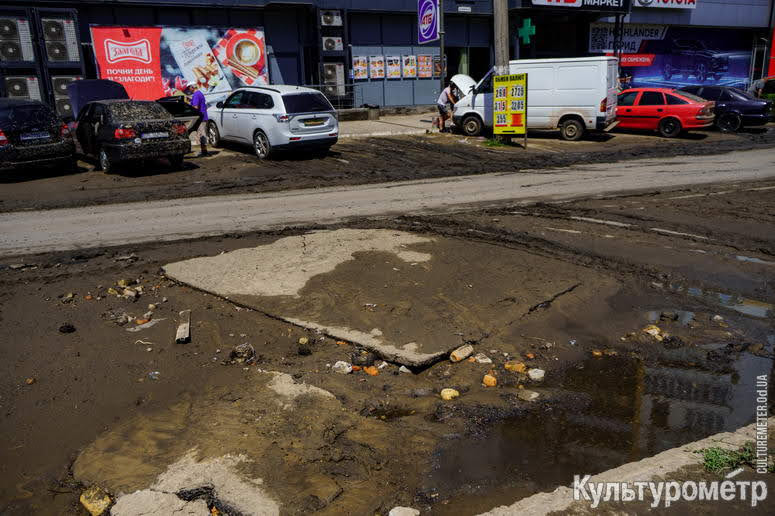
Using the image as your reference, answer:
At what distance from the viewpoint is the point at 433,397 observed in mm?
4668

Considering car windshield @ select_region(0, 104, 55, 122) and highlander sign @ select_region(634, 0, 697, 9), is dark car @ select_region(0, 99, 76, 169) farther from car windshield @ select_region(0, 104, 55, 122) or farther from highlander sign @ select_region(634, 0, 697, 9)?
highlander sign @ select_region(634, 0, 697, 9)

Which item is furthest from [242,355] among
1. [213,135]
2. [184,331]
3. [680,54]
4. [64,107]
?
[680,54]

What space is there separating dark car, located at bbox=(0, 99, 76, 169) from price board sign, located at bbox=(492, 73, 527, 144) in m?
12.3

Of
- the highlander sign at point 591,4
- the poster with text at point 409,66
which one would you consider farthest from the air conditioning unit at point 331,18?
the highlander sign at point 591,4

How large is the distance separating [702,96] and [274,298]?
23292mm

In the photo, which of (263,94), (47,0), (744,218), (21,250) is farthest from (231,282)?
(47,0)

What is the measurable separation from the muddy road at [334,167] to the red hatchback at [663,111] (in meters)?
0.58

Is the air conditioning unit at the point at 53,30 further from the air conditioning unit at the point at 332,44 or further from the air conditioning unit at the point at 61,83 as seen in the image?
the air conditioning unit at the point at 332,44

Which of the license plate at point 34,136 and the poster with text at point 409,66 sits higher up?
the poster with text at point 409,66

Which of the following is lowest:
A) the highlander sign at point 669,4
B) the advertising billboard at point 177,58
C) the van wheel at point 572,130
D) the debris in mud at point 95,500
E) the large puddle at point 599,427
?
the large puddle at point 599,427

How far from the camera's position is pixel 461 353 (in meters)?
5.23

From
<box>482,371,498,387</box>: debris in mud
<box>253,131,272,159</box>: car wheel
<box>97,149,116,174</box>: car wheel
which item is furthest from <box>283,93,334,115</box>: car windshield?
<box>482,371,498,387</box>: debris in mud

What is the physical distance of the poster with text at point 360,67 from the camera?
2716 centimetres

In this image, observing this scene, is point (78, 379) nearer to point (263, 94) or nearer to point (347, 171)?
point (347, 171)
